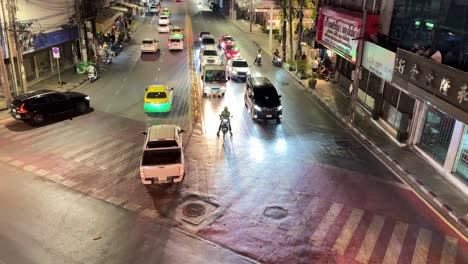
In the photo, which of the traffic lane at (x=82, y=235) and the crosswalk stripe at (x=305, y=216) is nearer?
the traffic lane at (x=82, y=235)

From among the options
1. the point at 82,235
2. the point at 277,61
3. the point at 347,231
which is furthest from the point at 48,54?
the point at 347,231

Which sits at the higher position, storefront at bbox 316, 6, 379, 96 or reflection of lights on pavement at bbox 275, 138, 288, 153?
storefront at bbox 316, 6, 379, 96

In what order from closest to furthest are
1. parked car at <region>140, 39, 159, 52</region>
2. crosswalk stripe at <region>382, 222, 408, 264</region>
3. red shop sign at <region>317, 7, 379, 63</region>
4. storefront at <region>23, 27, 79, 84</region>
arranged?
crosswalk stripe at <region>382, 222, 408, 264</region>
red shop sign at <region>317, 7, 379, 63</region>
storefront at <region>23, 27, 79, 84</region>
parked car at <region>140, 39, 159, 52</region>

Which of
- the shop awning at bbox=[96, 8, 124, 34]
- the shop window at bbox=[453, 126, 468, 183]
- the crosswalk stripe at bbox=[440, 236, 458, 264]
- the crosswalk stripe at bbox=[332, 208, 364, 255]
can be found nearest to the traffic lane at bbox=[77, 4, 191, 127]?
the shop awning at bbox=[96, 8, 124, 34]

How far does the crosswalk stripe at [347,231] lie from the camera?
13.4 meters

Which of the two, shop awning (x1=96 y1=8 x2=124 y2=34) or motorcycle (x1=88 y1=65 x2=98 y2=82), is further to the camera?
shop awning (x1=96 y1=8 x2=124 y2=34)

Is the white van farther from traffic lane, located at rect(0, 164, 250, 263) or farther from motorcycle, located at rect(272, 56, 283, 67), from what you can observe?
traffic lane, located at rect(0, 164, 250, 263)

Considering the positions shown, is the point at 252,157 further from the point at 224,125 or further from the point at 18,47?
the point at 18,47

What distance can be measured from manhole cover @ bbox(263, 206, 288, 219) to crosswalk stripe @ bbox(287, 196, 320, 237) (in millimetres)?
705

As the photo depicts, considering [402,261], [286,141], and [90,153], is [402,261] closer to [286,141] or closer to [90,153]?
[286,141]

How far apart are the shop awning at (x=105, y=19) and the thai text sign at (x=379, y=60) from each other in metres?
29.0

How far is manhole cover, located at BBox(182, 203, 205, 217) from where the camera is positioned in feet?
50.0

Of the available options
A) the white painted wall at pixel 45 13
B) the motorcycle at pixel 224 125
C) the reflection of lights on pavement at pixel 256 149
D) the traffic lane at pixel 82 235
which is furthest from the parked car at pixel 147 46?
the traffic lane at pixel 82 235

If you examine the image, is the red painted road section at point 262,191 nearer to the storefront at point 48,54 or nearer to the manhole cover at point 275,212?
the manhole cover at point 275,212
